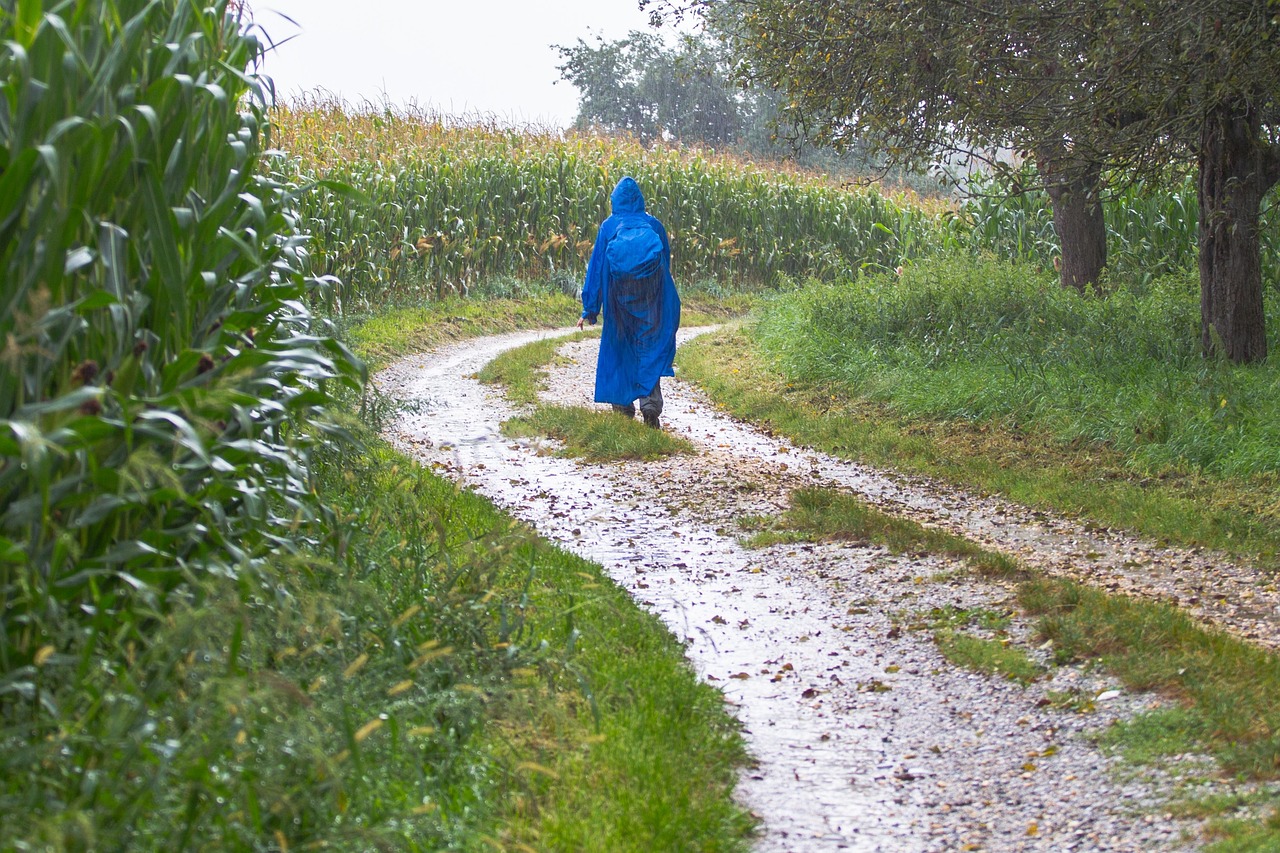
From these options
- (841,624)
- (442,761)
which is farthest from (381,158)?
(442,761)

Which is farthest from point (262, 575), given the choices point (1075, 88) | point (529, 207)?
point (529, 207)

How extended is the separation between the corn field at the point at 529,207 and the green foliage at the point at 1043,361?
17.6 feet

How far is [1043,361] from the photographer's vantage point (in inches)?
440

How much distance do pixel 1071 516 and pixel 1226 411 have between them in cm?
200

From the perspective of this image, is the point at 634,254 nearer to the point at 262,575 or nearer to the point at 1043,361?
the point at 1043,361

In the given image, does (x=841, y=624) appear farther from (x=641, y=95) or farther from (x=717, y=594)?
(x=641, y=95)

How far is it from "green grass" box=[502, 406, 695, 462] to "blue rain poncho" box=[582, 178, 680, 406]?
0.33 m

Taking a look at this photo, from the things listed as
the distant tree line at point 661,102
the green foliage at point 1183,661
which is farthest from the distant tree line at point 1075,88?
the distant tree line at point 661,102

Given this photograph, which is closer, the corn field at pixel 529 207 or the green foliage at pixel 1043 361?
the green foliage at pixel 1043 361

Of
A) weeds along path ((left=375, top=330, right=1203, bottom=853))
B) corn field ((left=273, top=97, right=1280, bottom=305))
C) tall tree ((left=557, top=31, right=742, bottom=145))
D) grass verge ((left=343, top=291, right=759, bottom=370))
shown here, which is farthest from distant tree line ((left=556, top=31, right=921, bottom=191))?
weeds along path ((left=375, top=330, right=1203, bottom=853))

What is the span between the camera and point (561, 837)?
129 inches

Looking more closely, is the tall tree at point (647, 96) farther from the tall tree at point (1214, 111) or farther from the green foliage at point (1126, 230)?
the tall tree at point (1214, 111)

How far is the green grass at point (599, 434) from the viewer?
9.65 m

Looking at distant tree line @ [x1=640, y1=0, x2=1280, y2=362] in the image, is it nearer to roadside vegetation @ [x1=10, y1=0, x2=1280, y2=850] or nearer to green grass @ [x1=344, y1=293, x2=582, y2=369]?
roadside vegetation @ [x1=10, y1=0, x2=1280, y2=850]
